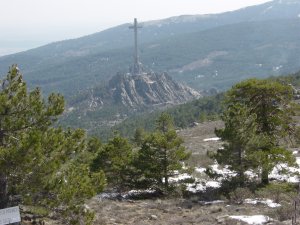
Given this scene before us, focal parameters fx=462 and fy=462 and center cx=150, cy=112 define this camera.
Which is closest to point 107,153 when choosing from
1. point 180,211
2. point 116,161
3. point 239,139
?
point 116,161

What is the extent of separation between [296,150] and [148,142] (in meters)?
16.0

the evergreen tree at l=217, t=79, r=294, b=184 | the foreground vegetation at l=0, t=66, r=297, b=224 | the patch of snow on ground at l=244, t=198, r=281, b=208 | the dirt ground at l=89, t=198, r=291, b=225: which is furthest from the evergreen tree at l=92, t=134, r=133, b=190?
the patch of snow on ground at l=244, t=198, r=281, b=208

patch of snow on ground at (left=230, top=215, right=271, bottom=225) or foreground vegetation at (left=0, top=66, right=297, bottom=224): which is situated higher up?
foreground vegetation at (left=0, top=66, right=297, bottom=224)

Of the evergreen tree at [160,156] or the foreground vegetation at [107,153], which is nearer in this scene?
the foreground vegetation at [107,153]

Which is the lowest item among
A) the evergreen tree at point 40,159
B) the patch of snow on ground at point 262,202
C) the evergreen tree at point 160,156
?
the patch of snow on ground at point 262,202

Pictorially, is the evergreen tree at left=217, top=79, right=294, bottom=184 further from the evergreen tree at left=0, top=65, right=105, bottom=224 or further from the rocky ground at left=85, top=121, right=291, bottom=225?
the evergreen tree at left=0, top=65, right=105, bottom=224

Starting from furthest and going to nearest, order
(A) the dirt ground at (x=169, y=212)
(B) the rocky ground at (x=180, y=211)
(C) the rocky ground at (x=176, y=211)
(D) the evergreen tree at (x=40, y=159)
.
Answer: (A) the dirt ground at (x=169, y=212), (C) the rocky ground at (x=176, y=211), (B) the rocky ground at (x=180, y=211), (D) the evergreen tree at (x=40, y=159)

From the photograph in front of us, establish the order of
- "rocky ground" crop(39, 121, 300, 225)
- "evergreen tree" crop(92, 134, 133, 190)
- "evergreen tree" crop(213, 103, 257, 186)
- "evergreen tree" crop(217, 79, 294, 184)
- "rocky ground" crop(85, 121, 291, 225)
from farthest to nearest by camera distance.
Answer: "evergreen tree" crop(92, 134, 133, 190)
"evergreen tree" crop(213, 103, 257, 186)
"evergreen tree" crop(217, 79, 294, 184)
"rocky ground" crop(85, 121, 291, 225)
"rocky ground" crop(39, 121, 300, 225)

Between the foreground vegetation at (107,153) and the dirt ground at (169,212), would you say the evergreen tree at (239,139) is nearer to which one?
the foreground vegetation at (107,153)

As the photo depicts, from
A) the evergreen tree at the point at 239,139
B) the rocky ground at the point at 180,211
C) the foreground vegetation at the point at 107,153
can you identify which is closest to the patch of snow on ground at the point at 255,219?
the rocky ground at the point at 180,211

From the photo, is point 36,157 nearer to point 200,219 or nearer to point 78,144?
point 78,144

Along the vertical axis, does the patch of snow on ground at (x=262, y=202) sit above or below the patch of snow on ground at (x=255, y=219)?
below

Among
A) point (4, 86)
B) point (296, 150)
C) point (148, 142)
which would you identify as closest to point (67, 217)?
point (4, 86)

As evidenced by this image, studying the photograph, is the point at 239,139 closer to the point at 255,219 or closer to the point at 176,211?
the point at 176,211
